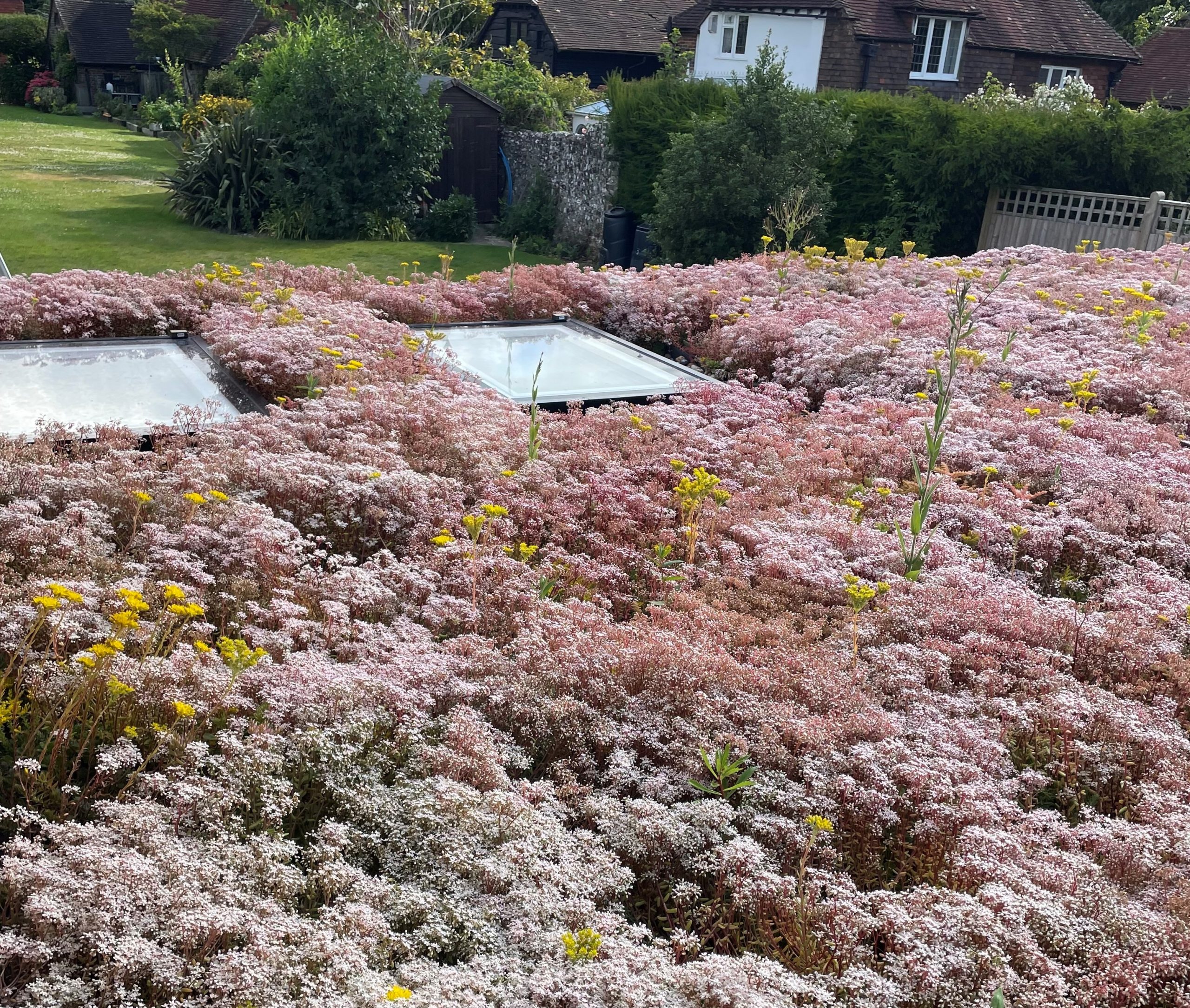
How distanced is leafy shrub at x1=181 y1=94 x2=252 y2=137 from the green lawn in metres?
1.58

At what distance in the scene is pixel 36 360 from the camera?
23.9 feet

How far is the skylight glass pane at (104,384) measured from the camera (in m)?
6.19

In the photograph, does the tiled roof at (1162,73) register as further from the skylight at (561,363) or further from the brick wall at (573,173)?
the skylight at (561,363)

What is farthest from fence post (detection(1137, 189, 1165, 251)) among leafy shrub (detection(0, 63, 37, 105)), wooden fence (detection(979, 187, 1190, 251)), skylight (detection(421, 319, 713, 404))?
leafy shrub (detection(0, 63, 37, 105))

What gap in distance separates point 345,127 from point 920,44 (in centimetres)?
2024

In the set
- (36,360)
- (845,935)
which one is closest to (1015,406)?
(845,935)

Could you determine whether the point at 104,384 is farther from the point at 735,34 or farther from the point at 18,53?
the point at 18,53

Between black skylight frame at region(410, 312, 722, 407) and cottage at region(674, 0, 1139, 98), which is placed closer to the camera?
black skylight frame at region(410, 312, 722, 407)

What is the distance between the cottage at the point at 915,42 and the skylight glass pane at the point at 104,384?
80.1 feet

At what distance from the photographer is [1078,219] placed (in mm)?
15555

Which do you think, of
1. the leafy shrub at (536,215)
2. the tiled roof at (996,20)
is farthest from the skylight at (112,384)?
the tiled roof at (996,20)

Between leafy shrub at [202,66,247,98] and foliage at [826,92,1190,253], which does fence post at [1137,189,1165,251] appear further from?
leafy shrub at [202,66,247,98]

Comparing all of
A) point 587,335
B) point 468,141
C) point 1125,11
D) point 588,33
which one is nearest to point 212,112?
point 468,141

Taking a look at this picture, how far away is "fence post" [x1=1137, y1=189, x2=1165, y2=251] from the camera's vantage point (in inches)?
563
